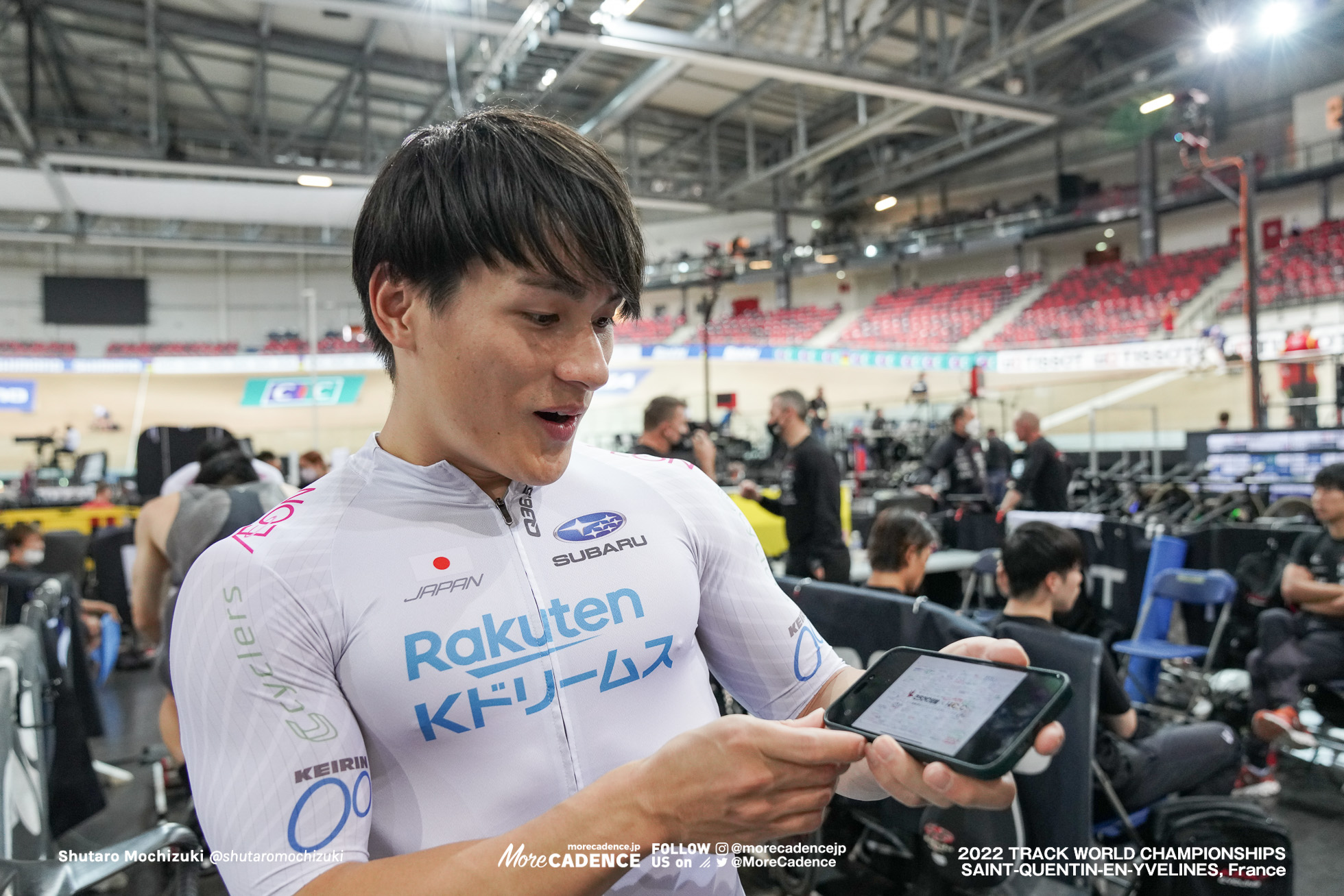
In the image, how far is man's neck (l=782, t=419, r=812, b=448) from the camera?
15.2 ft

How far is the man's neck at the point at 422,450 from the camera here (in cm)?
91

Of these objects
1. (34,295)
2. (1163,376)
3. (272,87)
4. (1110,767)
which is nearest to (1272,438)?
(1110,767)

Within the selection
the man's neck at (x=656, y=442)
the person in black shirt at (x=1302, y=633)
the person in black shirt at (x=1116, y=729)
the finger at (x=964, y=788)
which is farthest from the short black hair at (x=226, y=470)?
the person in black shirt at (x=1302, y=633)

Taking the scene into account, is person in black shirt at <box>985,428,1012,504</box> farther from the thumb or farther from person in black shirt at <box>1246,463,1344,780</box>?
the thumb

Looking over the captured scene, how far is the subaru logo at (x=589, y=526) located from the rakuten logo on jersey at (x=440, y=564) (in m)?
0.11

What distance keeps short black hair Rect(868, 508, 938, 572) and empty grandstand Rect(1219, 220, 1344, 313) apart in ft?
48.5

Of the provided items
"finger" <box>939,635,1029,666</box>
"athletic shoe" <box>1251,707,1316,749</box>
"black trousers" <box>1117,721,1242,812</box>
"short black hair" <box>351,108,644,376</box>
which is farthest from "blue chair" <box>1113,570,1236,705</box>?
"short black hair" <box>351,108,644,376</box>

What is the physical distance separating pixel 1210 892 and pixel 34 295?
27351mm

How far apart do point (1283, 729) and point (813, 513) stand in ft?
7.31

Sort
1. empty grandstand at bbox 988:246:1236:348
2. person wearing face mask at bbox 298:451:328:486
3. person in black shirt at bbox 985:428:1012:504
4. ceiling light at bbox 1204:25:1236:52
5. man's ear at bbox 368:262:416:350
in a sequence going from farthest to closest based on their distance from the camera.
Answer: empty grandstand at bbox 988:246:1236:348 < ceiling light at bbox 1204:25:1236:52 < person wearing face mask at bbox 298:451:328:486 < person in black shirt at bbox 985:428:1012:504 < man's ear at bbox 368:262:416:350

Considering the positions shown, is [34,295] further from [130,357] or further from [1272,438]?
[1272,438]

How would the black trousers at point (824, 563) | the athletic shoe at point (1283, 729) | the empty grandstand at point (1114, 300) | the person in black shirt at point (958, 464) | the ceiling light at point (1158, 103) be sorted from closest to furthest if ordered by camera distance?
the athletic shoe at point (1283, 729) → the black trousers at point (824, 563) → the person in black shirt at point (958, 464) → the ceiling light at point (1158, 103) → the empty grandstand at point (1114, 300)

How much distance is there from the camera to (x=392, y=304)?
852 millimetres

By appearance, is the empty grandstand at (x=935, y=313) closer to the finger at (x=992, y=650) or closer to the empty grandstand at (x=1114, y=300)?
the empty grandstand at (x=1114, y=300)
